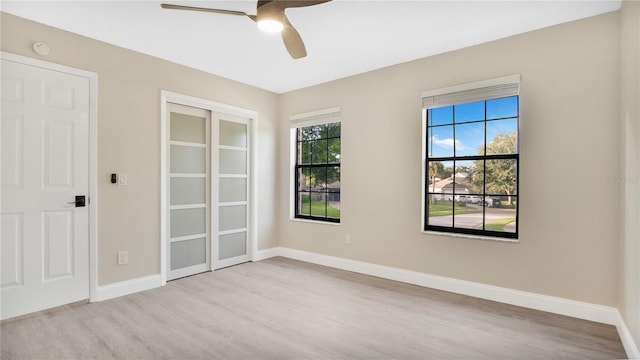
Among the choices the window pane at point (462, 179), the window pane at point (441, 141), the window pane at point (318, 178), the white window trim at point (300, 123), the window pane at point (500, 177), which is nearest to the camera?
the window pane at point (500, 177)

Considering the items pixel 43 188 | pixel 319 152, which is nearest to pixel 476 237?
pixel 319 152

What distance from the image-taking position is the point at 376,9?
2633 millimetres

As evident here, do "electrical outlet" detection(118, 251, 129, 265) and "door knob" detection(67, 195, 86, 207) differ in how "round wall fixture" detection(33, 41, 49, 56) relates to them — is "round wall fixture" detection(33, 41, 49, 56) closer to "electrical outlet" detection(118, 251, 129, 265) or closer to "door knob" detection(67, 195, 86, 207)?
"door knob" detection(67, 195, 86, 207)

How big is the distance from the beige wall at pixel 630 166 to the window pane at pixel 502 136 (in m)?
0.85

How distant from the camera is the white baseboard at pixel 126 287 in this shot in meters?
3.18

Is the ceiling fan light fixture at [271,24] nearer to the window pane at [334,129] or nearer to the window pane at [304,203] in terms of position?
the window pane at [334,129]

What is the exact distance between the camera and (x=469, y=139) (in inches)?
140

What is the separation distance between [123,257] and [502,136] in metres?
4.20

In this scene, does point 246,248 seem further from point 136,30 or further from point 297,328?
point 136,30

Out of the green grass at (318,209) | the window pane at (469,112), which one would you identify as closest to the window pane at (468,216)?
the window pane at (469,112)

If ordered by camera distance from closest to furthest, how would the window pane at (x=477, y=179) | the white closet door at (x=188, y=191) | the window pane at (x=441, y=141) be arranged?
the window pane at (x=477, y=179) < the window pane at (x=441, y=141) < the white closet door at (x=188, y=191)

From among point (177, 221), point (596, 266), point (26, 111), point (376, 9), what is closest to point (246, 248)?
point (177, 221)

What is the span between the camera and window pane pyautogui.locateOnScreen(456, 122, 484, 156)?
136 inches

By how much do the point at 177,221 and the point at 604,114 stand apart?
177 inches
